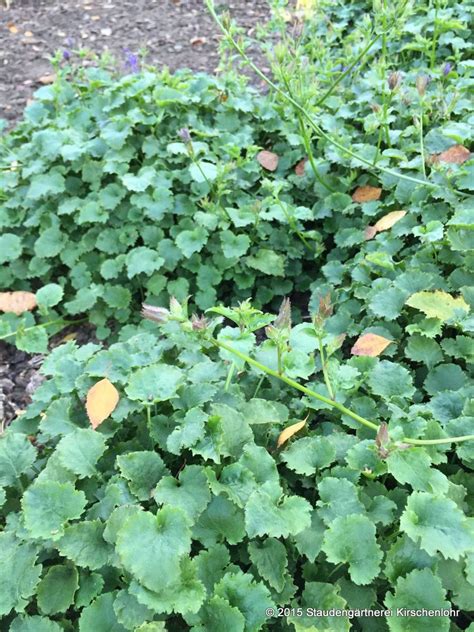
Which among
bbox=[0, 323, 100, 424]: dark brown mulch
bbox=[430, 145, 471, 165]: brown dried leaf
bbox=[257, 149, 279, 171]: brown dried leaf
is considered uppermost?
bbox=[430, 145, 471, 165]: brown dried leaf

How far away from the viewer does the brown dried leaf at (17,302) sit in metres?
2.63

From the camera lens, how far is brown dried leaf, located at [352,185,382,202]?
99.0 inches

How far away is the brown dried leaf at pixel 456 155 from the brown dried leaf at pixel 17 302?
186 centimetres

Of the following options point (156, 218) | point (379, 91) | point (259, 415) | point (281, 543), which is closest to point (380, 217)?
point (379, 91)

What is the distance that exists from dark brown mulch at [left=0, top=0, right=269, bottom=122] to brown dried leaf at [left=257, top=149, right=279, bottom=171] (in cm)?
177

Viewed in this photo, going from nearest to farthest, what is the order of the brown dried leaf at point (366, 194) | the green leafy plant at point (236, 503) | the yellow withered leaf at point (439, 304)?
the green leafy plant at point (236, 503), the yellow withered leaf at point (439, 304), the brown dried leaf at point (366, 194)

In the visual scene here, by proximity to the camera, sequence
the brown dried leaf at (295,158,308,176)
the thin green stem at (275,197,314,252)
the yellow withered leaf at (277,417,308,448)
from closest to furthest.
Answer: the yellow withered leaf at (277,417,308,448)
the thin green stem at (275,197,314,252)
the brown dried leaf at (295,158,308,176)

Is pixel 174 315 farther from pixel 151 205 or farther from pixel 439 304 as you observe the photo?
pixel 151 205

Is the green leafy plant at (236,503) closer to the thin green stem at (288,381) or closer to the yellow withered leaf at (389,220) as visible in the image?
the thin green stem at (288,381)

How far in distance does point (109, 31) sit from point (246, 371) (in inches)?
160

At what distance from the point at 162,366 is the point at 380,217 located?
128cm

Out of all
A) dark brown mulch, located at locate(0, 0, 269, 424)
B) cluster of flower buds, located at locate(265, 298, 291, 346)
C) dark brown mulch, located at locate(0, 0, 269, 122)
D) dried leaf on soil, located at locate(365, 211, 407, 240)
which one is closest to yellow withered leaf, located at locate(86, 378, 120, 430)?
cluster of flower buds, located at locate(265, 298, 291, 346)

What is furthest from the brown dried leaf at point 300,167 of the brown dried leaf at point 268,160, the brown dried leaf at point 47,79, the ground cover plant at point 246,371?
the brown dried leaf at point 47,79

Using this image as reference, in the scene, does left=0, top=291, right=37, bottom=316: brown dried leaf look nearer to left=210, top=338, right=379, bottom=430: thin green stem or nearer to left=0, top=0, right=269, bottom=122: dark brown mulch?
left=210, top=338, right=379, bottom=430: thin green stem
